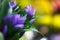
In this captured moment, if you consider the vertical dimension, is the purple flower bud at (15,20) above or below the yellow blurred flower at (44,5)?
above

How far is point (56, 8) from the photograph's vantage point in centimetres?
191

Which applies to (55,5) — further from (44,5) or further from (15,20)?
(15,20)

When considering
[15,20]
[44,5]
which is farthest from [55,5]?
[15,20]

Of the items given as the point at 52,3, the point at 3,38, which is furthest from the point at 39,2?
the point at 3,38

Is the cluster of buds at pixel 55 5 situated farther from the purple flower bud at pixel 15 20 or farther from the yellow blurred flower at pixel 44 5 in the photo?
the purple flower bud at pixel 15 20

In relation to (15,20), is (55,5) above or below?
below

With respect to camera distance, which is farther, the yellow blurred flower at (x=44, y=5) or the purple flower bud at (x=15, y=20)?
the yellow blurred flower at (x=44, y=5)

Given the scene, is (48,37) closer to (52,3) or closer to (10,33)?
(52,3)

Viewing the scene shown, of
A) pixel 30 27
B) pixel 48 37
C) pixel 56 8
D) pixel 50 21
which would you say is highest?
pixel 30 27

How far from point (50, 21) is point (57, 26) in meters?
0.08

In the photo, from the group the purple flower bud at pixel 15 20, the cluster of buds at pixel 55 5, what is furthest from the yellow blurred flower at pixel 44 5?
the purple flower bud at pixel 15 20

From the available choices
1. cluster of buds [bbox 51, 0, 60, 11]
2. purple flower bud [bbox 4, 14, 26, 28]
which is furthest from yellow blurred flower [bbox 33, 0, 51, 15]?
purple flower bud [bbox 4, 14, 26, 28]

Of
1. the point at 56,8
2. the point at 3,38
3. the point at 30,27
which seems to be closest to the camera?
the point at 3,38

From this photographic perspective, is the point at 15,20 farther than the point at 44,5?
No
